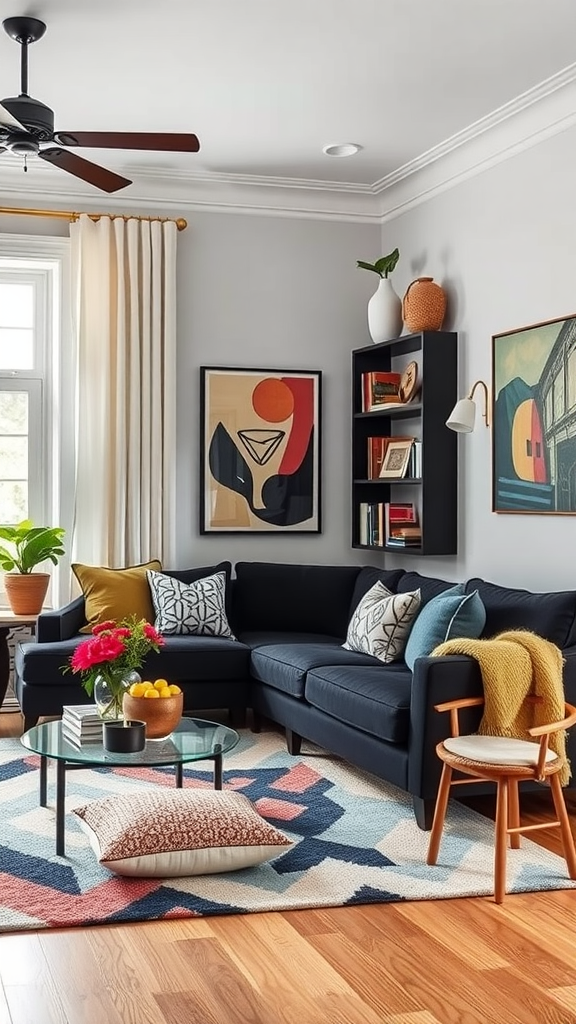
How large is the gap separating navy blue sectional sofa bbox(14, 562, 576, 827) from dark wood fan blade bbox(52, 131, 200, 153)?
2081 millimetres

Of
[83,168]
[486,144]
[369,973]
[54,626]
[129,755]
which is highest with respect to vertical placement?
[486,144]

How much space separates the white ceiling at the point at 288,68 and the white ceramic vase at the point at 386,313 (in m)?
0.70

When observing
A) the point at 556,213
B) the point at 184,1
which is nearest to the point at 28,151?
the point at 184,1

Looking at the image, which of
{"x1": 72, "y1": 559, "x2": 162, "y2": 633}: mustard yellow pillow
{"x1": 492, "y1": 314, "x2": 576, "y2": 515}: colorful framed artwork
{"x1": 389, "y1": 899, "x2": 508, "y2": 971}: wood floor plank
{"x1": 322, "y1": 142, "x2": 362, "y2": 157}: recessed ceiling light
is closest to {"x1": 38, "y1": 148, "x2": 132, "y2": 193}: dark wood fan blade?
{"x1": 322, "y1": 142, "x2": 362, "y2": 157}: recessed ceiling light

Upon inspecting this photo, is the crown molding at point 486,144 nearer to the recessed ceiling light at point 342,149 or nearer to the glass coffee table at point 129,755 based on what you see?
the recessed ceiling light at point 342,149

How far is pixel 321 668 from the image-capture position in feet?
16.6

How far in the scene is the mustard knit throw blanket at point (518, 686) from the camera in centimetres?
409

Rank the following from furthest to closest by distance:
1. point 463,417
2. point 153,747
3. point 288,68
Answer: point 463,417
point 288,68
point 153,747

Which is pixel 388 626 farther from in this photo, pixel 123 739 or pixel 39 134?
pixel 39 134

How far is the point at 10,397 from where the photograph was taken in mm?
6574

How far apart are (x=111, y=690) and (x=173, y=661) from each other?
1.44 m

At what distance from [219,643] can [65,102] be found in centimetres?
263

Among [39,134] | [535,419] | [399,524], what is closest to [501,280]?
[535,419]

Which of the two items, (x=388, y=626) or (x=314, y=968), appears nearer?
(x=314, y=968)
